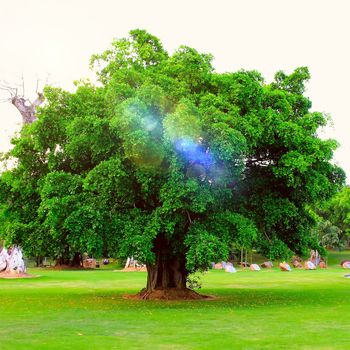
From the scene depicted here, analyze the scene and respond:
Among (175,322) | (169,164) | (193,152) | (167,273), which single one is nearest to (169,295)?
(167,273)

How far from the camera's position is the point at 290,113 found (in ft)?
89.8

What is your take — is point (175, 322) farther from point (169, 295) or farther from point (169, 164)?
point (169, 295)

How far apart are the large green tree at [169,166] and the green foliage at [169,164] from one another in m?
0.05

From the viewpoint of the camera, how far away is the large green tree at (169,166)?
23.5m

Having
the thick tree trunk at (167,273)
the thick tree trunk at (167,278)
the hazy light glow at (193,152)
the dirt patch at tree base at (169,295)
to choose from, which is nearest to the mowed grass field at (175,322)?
the dirt patch at tree base at (169,295)

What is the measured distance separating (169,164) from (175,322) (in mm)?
6869

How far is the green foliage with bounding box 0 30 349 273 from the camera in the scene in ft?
76.9

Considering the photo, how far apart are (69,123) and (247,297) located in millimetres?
11607

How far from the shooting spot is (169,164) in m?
24.3

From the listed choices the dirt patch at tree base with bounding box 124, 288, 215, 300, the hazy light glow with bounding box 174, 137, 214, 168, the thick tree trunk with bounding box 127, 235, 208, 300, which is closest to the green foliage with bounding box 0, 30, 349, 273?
the hazy light glow with bounding box 174, 137, 214, 168

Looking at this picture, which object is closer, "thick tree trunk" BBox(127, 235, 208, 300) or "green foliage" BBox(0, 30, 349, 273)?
"green foliage" BBox(0, 30, 349, 273)

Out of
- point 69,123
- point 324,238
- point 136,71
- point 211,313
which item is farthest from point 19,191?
point 324,238

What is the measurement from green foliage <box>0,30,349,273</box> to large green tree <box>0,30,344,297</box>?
0.05 meters

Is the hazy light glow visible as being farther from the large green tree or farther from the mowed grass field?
the mowed grass field
